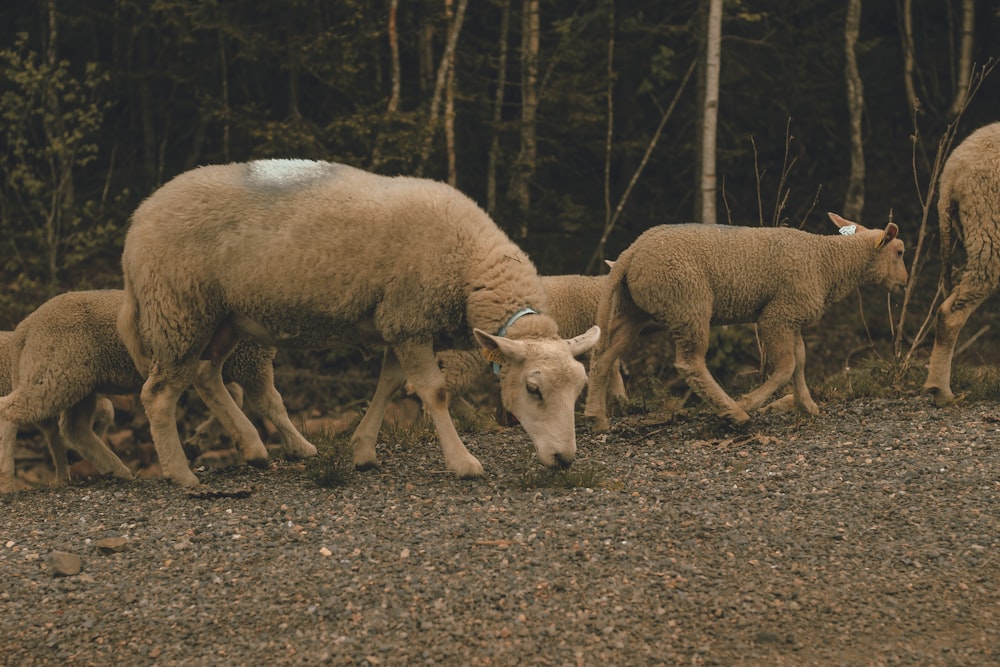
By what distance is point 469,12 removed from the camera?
57.0ft

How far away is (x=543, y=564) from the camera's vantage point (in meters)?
5.13

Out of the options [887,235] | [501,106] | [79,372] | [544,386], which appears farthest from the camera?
→ [501,106]

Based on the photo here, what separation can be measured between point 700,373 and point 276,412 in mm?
2931

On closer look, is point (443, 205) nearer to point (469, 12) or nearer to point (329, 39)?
point (329, 39)

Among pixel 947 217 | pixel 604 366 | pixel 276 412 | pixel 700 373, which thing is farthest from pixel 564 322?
pixel 947 217

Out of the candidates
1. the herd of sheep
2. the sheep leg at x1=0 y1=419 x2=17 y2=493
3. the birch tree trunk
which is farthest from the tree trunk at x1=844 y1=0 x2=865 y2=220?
the sheep leg at x1=0 y1=419 x2=17 y2=493

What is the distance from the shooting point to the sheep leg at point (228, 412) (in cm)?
751

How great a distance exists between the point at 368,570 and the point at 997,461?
3708 millimetres

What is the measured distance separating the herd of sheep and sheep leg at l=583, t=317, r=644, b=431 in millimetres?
14

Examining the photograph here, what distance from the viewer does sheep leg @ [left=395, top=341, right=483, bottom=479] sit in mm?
6750

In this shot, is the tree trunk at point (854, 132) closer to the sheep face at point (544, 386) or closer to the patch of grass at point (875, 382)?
the patch of grass at point (875, 382)

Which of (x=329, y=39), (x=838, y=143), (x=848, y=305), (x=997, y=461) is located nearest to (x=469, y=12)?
(x=329, y=39)

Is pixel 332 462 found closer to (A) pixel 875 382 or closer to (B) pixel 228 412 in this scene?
(B) pixel 228 412

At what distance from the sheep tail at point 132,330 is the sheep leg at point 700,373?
3.47 metres
